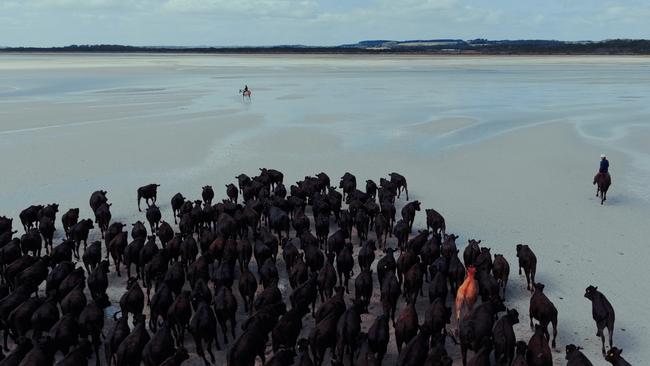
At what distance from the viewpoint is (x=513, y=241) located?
1251 cm

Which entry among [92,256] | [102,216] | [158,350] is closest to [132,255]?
[92,256]

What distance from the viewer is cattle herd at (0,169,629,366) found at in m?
7.39

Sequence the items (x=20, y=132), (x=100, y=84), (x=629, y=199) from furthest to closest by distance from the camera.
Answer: (x=100, y=84), (x=20, y=132), (x=629, y=199)

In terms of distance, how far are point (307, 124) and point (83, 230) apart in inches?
674

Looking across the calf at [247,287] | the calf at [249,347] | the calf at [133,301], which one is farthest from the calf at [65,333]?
the calf at [247,287]

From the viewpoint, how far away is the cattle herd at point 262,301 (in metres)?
7.39

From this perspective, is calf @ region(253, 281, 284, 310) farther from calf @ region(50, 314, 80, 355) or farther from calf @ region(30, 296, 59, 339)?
calf @ region(30, 296, 59, 339)

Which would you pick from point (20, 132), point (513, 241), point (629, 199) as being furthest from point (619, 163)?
point (20, 132)

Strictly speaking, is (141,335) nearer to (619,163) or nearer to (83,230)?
(83,230)

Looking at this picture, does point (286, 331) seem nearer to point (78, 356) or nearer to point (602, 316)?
point (78, 356)

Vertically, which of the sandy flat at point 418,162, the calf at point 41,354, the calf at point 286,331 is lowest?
the sandy flat at point 418,162

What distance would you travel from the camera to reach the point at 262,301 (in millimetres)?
8680

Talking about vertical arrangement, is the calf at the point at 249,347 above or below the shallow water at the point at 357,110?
above

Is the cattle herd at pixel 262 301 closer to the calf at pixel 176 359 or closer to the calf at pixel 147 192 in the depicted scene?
the calf at pixel 176 359
